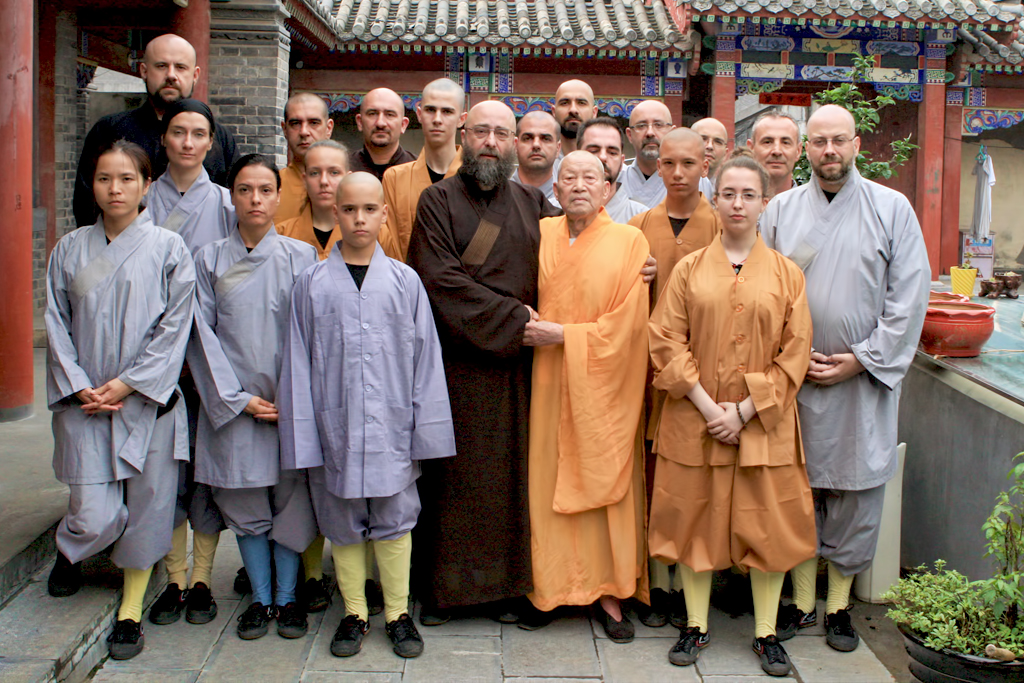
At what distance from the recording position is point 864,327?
11.7 feet

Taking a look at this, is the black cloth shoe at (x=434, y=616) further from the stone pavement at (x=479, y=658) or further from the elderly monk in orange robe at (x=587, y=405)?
the elderly monk in orange robe at (x=587, y=405)

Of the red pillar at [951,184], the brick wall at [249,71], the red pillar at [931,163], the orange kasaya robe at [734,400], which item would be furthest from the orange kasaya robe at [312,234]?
the red pillar at [951,184]

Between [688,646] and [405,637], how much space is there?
39.0 inches

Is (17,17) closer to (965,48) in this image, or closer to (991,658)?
(991,658)

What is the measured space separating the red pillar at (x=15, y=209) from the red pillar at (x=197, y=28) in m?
2.22

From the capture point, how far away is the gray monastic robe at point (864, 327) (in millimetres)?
3537

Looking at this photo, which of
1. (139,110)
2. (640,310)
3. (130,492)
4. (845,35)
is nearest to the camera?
(130,492)

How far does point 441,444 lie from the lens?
136 inches

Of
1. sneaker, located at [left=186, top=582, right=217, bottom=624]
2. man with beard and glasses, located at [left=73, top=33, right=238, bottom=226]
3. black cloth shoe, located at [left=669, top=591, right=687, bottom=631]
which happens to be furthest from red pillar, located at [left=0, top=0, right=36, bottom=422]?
black cloth shoe, located at [left=669, top=591, right=687, bottom=631]

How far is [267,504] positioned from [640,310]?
152cm

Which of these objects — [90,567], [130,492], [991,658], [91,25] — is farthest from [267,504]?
[91,25]

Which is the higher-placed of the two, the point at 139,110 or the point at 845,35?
the point at 845,35

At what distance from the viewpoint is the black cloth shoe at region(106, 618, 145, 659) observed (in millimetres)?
3375

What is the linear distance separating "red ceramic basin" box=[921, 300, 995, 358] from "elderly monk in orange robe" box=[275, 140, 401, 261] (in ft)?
7.93
